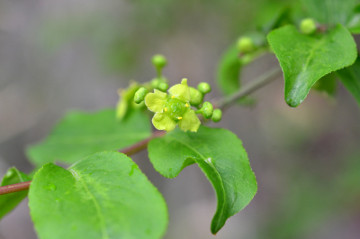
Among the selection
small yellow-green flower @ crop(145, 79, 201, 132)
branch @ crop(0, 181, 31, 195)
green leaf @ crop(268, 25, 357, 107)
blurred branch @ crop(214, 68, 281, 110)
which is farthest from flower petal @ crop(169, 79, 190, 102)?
branch @ crop(0, 181, 31, 195)

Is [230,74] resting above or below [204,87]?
below

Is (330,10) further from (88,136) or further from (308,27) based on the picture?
(88,136)

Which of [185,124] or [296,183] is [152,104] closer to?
[185,124]

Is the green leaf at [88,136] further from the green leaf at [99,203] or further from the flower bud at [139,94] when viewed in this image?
the green leaf at [99,203]

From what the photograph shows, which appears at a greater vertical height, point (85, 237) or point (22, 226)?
point (85, 237)

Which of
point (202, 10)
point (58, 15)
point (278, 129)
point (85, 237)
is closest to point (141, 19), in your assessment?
point (202, 10)

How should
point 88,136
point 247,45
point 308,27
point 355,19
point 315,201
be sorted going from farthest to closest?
1. point 315,201
2. point 88,136
3. point 247,45
4. point 355,19
5. point 308,27

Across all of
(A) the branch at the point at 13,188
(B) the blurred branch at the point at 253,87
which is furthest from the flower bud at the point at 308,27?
(A) the branch at the point at 13,188

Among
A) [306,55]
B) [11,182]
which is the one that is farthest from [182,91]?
[11,182]
